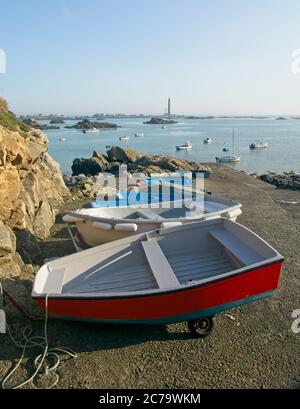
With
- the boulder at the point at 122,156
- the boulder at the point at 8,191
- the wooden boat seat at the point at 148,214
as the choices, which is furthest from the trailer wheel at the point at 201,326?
the boulder at the point at 122,156

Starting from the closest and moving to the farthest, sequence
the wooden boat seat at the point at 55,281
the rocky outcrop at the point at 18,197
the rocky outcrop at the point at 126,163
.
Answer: the wooden boat seat at the point at 55,281 < the rocky outcrop at the point at 18,197 < the rocky outcrop at the point at 126,163

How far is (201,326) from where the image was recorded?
500 cm

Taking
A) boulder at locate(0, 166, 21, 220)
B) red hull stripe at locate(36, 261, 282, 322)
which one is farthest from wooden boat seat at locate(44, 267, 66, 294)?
boulder at locate(0, 166, 21, 220)

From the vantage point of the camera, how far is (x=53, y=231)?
398 inches

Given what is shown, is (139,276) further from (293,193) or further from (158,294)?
(293,193)

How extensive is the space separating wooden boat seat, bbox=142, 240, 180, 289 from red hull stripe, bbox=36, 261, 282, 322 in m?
0.29

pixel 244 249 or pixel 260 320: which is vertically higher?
pixel 244 249

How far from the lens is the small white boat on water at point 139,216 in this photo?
7773 mm

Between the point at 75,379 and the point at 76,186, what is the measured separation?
41.3 feet

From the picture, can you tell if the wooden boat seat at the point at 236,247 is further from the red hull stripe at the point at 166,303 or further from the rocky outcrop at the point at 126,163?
the rocky outcrop at the point at 126,163

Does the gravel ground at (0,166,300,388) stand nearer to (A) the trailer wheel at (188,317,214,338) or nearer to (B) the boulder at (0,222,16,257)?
(A) the trailer wheel at (188,317,214,338)

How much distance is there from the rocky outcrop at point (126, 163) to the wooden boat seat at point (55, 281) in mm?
19134
